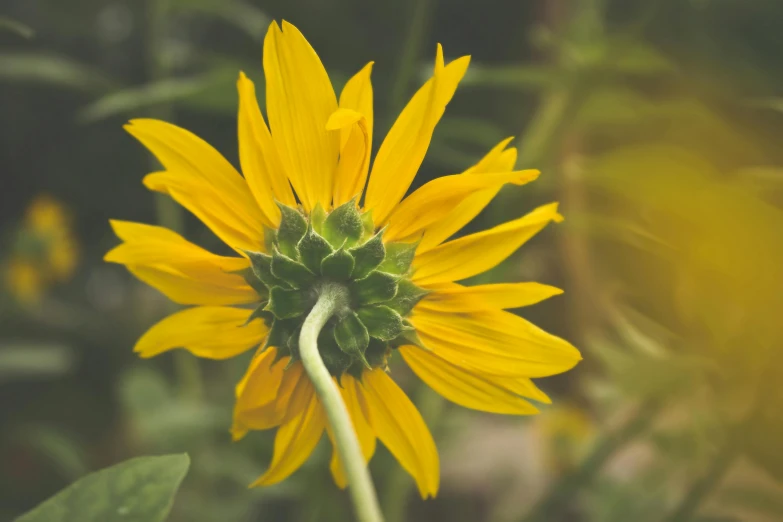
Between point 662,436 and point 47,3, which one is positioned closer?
point 662,436

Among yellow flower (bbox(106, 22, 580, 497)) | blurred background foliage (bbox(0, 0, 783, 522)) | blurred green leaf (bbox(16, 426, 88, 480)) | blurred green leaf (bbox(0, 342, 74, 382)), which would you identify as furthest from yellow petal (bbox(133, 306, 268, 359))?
blurred green leaf (bbox(0, 342, 74, 382))

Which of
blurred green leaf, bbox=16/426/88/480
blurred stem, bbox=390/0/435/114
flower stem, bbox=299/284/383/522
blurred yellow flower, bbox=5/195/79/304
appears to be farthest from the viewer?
blurred yellow flower, bbox=5/195/79/304

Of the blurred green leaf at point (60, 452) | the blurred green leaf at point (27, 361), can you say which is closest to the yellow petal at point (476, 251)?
the blurred green leaf at point (60, 452)

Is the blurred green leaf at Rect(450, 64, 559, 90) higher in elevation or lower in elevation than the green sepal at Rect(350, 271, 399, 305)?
higher

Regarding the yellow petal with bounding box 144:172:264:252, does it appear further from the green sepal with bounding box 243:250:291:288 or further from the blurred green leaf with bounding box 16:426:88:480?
the blurred green leaf with bounding box 16:426:88:480

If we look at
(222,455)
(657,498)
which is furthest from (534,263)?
(222,455)

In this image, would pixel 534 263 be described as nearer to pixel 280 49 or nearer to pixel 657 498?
pixel 657 498

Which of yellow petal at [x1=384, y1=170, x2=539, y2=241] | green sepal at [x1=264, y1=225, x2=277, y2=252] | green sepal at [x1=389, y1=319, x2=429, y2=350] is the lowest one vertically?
green sepal at [x1=389, y1=319, x2=429, y2=350]
